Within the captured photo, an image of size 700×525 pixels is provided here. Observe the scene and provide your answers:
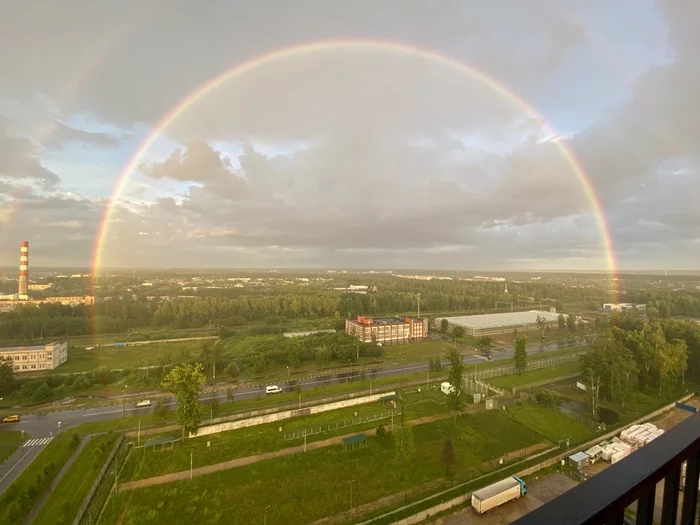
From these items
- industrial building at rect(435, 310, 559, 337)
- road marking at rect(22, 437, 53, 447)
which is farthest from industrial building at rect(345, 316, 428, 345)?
road marking at rect(22, 437, 53, 447)

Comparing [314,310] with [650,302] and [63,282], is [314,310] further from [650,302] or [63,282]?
[63,282]

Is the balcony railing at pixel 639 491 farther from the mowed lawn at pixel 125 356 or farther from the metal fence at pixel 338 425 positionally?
the mowed lawn at pixel 125 356

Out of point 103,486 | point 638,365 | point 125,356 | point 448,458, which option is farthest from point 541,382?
point 125,356

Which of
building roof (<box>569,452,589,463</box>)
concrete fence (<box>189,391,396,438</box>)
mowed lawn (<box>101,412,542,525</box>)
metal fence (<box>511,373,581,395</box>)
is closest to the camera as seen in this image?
mowed lawn (<box>101,412,542,525</box>)

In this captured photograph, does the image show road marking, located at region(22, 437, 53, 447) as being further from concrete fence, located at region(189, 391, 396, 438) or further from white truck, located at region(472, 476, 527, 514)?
white truck, located at region(472, 476, 527, 514)

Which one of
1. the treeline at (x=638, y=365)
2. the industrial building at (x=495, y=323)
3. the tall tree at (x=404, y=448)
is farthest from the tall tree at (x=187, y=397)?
the industrial building at (x=495, y=323)

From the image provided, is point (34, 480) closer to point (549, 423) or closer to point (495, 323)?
point (549, 423)
